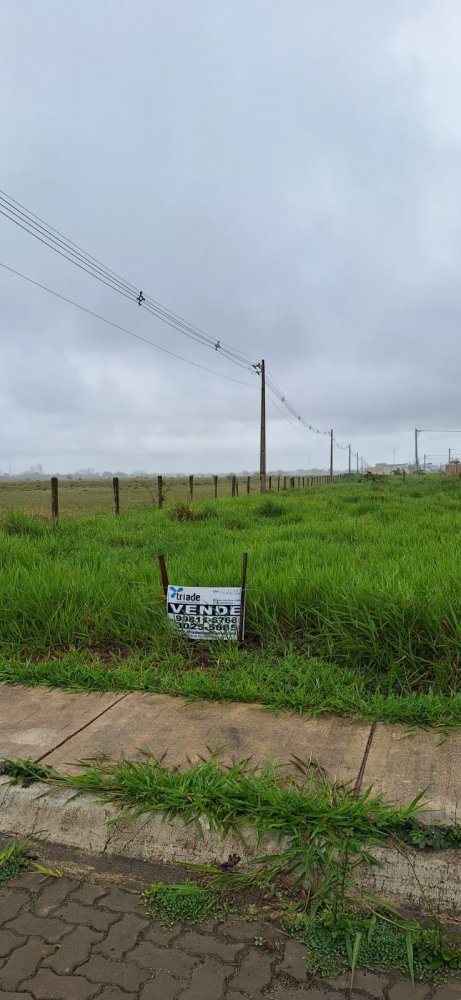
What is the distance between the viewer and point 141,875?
2.29 m

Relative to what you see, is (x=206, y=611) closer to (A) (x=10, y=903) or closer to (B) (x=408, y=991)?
(A) (x=10, y=903)

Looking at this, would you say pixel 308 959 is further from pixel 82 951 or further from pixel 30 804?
pixel 30 804

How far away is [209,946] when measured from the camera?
6.31 ft

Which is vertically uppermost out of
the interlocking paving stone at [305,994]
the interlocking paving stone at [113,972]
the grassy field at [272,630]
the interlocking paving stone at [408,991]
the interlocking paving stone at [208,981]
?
the grassy field at [272,630]

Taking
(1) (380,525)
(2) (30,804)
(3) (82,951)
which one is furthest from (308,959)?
(1) (380,525)

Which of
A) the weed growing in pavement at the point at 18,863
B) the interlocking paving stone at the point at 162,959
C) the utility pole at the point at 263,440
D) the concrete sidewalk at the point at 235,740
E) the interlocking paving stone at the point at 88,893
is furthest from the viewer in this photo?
the utility pole at the point at 263,440

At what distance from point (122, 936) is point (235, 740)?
1.18 m

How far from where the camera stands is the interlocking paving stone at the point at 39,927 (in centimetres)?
199

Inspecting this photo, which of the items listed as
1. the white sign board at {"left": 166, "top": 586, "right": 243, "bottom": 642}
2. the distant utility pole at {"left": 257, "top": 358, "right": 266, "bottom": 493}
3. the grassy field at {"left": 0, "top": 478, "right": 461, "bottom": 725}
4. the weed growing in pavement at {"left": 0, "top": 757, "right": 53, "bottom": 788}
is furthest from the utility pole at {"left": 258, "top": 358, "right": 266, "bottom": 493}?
the weed growing in pavement at {"left": 0, "top": 757, "right": 53, "bottom": 788}

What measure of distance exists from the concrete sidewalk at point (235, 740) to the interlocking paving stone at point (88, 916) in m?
0.77

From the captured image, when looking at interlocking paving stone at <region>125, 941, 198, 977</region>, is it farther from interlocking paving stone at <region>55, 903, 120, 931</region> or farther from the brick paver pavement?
interlocking paving stone at <region>55, 903, 120, 931</region>

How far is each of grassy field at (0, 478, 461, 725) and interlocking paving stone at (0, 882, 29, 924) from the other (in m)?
1.60

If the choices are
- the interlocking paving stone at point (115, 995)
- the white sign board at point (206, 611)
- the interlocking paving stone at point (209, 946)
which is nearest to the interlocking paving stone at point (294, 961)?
the interlocking paving stone at point (209, 946)

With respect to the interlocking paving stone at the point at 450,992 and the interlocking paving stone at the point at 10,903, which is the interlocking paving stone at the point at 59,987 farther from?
the interlocking paving stone at the point at 450,992
